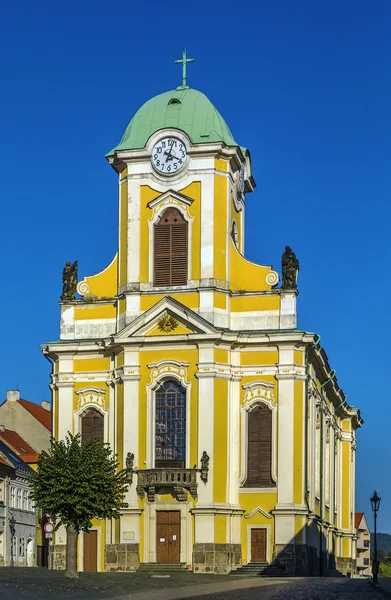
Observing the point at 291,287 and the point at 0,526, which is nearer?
the point at 291,287

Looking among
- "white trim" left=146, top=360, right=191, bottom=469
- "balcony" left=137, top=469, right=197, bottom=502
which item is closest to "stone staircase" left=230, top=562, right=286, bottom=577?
"balcony" left=137, top=469, right=197, bottom=502

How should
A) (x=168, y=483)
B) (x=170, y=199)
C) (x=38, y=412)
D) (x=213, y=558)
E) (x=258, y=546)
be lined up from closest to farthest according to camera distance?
1. (x=213, y=558)
2. (x=168, y=483)
3. (x=258, y=546)
4. (x=170, y=199)
5. (x=38, y=412)

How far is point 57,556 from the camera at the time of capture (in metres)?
54.8

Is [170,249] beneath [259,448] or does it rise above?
above

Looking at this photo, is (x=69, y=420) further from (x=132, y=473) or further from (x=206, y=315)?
(x=206, y=315)

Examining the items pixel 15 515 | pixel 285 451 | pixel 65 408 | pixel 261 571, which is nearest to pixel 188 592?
pixel 261 571

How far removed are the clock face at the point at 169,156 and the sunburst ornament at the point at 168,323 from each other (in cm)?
660

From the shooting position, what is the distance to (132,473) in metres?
53.4

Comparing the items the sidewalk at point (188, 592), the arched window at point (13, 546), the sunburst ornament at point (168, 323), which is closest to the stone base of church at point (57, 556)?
the sunburst ornament at point (168, 323)

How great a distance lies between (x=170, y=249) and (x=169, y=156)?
4.21 metres

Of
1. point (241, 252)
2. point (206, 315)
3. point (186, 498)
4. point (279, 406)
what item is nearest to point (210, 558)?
point (186, 498)

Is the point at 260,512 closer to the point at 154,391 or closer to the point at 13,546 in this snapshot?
the point at 154,391

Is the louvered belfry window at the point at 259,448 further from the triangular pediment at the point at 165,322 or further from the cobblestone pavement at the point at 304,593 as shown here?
the cobblestone pavement at the point at 304,593

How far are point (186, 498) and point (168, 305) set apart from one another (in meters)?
8.28
